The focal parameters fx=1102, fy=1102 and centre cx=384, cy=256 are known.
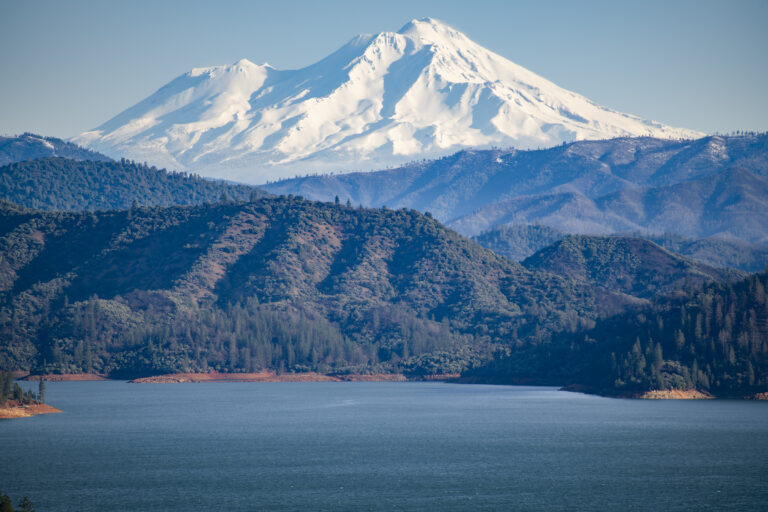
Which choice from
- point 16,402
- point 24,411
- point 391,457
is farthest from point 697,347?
point 16,402

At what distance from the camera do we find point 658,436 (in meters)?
107

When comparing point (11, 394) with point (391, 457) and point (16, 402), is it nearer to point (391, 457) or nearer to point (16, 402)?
point (16, 402)

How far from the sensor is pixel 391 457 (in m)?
94.0

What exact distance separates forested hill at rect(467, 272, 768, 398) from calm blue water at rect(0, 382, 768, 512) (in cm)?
841

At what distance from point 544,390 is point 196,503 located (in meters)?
124

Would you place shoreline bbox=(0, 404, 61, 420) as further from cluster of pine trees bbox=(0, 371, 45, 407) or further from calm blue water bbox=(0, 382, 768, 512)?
calm blue water bbox=(0, 382, 768, 512)

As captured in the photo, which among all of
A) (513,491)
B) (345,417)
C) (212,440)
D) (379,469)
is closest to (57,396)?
(345,417)

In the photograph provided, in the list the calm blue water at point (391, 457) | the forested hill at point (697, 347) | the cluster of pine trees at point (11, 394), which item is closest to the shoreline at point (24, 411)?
the cluster of pine trees at point (11, 394)

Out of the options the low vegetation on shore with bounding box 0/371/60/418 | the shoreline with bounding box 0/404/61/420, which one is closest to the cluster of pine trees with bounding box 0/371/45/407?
the low vegetation on shore with bounding box 0/371/60/418

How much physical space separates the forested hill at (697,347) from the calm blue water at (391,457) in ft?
27.6

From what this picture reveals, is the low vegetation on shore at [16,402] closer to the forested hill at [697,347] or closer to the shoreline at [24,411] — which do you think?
the shoreline at [24,411]

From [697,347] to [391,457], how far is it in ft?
256

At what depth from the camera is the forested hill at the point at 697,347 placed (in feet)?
504

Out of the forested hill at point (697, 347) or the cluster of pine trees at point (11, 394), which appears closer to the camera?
the cluster of pine trees at point (11, 394)
